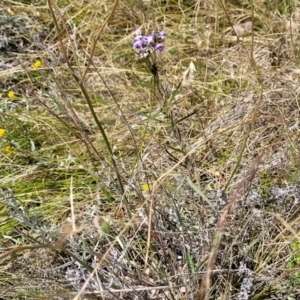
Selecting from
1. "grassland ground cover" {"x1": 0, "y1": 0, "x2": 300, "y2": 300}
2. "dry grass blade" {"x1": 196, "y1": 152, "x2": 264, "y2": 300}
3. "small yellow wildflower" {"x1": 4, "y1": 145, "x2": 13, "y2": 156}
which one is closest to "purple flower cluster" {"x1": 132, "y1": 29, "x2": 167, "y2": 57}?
"grassland ground cover" {"x1": 0, "y1": 0, "x2": 300, "y2": 300}

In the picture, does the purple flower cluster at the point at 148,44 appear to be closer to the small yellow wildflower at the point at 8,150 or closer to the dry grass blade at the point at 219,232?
the dry grass blade at the point at 219,232

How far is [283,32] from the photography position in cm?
199

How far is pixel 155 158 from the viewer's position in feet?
5.38

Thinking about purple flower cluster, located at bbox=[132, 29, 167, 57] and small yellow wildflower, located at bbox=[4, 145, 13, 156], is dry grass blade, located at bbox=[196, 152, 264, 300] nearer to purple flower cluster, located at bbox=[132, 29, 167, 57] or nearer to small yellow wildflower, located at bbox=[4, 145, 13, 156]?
purple flower cluster, located at bbox=[132, 29, 167, 57]

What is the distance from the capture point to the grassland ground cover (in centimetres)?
123

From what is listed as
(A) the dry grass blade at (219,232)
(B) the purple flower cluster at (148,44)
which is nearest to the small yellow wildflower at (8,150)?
(B) the purple flower cluster at (148,44)

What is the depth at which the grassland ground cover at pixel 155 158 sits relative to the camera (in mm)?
1226

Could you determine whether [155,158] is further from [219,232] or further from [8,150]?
[219,232]

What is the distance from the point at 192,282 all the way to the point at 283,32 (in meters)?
1.16

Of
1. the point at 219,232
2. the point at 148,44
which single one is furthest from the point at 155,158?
the point at 219,232

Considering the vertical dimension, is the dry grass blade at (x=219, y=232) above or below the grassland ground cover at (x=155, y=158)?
above

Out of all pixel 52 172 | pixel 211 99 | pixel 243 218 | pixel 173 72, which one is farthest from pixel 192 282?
pixel 173 72

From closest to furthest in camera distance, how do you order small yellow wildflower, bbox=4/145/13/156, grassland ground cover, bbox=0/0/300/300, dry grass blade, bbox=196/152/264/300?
dry grass blade, bbox=196/152/264/300 < grassland ground cover, bbox=0/0/300/300 < small yellow wildflower, bbox=4/145/13/156

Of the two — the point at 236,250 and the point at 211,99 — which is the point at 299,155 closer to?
the point at 236,250
